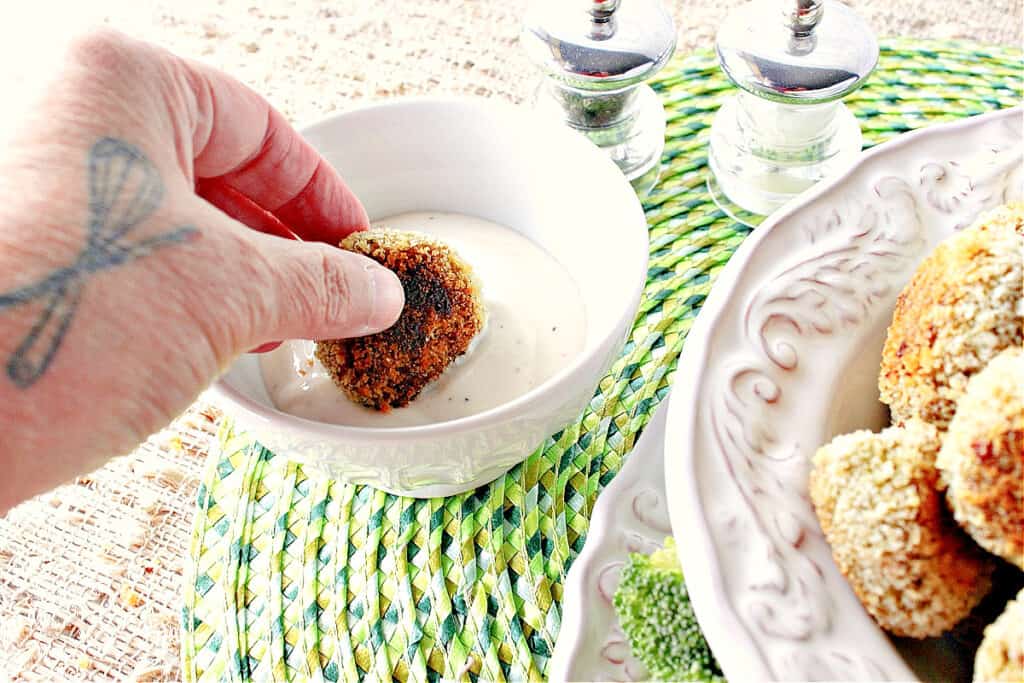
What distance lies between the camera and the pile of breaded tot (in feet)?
1.67

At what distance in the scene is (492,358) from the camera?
881mm

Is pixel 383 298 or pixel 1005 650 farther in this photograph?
pixel 383 298

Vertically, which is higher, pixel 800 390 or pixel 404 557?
pixel 800 390

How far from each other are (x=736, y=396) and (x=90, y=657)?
1.99 ft

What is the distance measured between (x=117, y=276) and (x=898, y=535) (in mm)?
480

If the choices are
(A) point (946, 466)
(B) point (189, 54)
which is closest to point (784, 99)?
(A) point (946, 466)

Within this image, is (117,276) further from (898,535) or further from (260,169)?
(898,535)

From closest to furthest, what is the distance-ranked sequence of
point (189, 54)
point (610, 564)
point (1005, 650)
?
1. point (1005, 650)
2. point (610, 564)
3. point (189, 54)

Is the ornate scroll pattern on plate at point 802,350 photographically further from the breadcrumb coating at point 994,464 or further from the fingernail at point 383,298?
the fingernail at point 383,298

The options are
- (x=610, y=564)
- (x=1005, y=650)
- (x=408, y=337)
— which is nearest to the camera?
(x=1005, y=650)

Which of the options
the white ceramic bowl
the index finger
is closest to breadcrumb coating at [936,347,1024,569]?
the white ceramic bowl

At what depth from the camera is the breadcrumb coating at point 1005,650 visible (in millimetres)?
481

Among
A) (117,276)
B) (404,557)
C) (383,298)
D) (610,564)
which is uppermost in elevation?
(117,276)

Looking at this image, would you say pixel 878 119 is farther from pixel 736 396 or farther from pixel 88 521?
pixel 88 521
